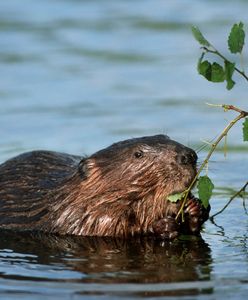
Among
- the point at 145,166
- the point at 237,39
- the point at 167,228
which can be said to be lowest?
the point at 167,228

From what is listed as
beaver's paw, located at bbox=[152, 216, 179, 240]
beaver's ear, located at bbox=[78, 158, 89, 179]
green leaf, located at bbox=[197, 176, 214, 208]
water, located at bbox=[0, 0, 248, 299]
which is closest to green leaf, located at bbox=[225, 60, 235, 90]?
green leaf, located at bbox=[197, 176, 214, 208]

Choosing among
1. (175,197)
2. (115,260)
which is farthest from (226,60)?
(115,260)

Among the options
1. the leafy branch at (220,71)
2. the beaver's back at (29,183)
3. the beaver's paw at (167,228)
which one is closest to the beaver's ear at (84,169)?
the beaver's back at (29,183)

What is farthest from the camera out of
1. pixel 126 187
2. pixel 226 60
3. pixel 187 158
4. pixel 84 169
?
pixel 84 169

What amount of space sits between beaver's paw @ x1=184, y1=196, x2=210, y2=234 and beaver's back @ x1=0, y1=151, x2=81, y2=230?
107 cm

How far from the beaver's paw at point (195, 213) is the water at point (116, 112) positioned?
0.13m

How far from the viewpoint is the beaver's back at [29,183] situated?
32.4ft

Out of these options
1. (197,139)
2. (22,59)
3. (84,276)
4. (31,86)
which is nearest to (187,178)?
(84,276)

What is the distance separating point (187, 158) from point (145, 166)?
16.3 inches

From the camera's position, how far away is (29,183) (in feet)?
33.2

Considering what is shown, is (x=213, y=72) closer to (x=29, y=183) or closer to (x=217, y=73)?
(x=217, y=73)

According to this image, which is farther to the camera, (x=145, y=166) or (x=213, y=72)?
(x=145, y=166)

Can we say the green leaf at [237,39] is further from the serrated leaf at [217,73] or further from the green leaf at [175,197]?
the green leaf at [175,197]

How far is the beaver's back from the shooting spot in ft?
32.4
